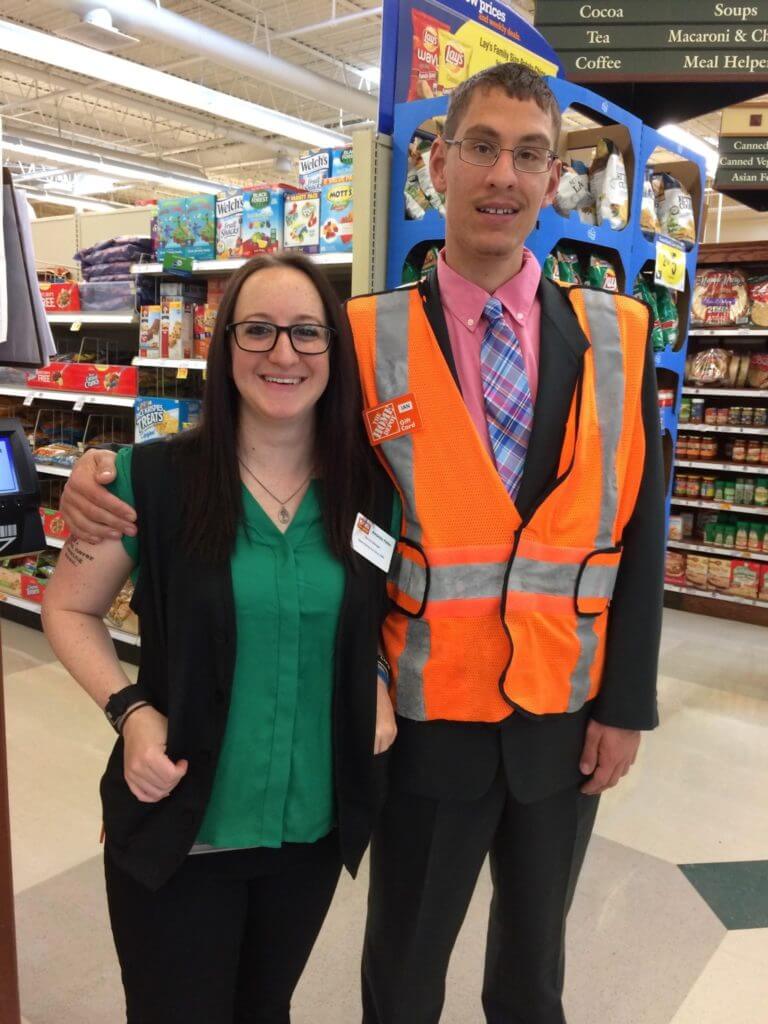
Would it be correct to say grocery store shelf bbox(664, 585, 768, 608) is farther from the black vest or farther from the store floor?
the black vest

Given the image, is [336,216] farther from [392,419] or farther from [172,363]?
[392,419]

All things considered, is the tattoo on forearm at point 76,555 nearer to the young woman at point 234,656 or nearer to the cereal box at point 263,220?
the young woman at point 234,656

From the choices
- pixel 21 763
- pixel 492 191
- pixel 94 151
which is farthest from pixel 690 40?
pixel 94 151

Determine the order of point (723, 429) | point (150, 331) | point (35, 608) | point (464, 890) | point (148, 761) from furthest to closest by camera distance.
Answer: point (723, 429), point (35, 608), point (150, 331), point (464, 890), point (148, 761)

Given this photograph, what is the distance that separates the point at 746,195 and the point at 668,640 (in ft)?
8.99

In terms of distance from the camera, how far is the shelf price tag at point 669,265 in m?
2.87

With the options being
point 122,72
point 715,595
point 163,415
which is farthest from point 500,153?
point 122,72

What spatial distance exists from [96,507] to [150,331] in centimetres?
312

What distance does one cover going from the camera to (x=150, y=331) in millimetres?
4137

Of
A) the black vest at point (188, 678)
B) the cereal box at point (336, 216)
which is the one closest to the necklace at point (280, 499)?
the black vest at point (188, 678)

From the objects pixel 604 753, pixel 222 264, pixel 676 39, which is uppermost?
pixel 676 39

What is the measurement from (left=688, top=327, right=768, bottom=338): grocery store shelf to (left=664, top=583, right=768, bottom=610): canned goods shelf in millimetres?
1822

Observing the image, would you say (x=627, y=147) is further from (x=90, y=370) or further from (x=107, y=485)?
(x=90, y=370)

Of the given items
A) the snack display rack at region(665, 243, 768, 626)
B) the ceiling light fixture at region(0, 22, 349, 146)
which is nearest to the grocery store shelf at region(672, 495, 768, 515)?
the snack display rack at region(665, 243, 768, 626)
